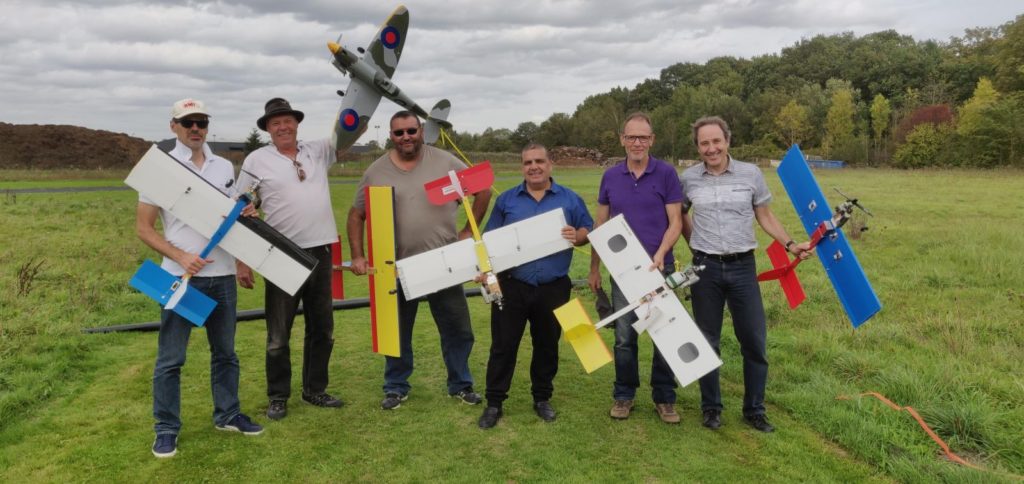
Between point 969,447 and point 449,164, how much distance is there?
403 cm

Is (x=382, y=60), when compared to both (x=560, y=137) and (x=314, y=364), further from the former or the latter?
(x=560, y=137)

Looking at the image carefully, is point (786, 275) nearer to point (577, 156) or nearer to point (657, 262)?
point (657, 262)

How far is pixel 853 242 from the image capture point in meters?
12.0

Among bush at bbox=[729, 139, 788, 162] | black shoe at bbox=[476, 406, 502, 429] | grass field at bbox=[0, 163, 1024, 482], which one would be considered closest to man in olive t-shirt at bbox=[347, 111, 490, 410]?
grass field at bbox=[0, 163, 1024, 482]

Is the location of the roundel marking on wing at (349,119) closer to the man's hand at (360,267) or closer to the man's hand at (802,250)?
the man's hand at (360,267)

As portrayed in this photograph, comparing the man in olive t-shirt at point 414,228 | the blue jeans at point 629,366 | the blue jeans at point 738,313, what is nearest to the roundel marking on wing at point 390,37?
the man in olive t-shirt at point 414,228

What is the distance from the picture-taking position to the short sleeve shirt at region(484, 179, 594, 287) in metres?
4.27

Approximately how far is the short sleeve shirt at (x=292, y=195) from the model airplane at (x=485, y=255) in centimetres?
73

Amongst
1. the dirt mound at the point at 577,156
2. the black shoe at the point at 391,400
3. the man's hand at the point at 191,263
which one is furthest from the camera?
the dirt mound at the point at 577,156

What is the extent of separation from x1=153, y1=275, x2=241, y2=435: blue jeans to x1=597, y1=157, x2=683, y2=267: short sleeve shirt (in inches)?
107

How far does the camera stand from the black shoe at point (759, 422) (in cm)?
426

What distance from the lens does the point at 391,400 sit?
4.77 m

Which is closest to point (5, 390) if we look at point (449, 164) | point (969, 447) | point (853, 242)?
point (449, 164)

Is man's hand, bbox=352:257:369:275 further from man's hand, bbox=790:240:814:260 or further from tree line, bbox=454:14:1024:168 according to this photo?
tree line, bbox=454:14:1024:168
